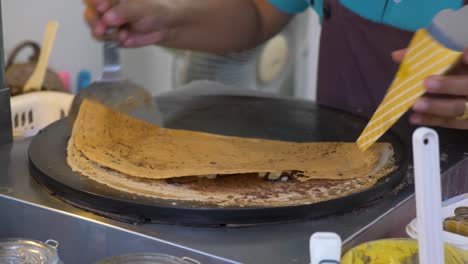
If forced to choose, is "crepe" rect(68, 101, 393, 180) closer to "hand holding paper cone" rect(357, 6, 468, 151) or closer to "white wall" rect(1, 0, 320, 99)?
"hand holding paper cone" rect(357, 6, 468, 151)

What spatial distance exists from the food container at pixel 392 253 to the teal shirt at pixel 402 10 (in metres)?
0.49

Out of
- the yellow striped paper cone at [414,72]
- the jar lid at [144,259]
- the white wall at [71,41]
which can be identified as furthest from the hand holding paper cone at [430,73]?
the white wall at [71,41]

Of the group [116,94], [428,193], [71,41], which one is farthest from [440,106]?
[71,41]

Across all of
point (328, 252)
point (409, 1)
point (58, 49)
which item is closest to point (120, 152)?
point (328, 252)

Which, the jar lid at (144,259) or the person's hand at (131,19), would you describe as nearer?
the jar lid at (144,259)

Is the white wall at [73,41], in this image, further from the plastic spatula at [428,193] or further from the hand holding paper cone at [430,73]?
the plastic spatula at [428,193]

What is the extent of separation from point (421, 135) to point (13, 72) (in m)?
0.91

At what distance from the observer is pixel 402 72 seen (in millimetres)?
685

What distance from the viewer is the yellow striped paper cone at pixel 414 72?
0.65 meters

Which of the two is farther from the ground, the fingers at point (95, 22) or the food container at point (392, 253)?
the fingers at point (95, 22)

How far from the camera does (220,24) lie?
116cm

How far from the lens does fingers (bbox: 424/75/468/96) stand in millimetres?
655

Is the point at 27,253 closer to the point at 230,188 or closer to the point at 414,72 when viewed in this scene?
the point at 230,188

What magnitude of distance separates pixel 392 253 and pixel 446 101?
0.27 m
